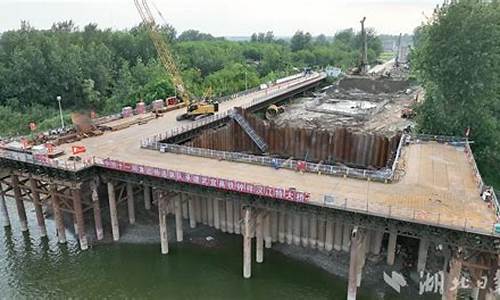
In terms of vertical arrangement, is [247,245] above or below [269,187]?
below

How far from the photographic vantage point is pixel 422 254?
115ft

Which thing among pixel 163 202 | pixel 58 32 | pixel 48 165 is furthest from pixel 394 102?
pixel 58 32

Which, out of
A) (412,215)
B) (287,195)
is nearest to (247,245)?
(287,195)

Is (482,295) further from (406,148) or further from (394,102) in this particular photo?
(394,102)

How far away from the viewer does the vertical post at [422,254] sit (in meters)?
34.9

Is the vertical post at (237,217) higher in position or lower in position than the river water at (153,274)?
higher

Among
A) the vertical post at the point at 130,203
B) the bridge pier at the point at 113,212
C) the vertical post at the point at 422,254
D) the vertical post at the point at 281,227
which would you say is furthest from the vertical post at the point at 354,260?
the vertical post at the point at 130,203

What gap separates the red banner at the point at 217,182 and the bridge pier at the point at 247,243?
246 cm

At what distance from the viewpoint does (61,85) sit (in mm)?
96938

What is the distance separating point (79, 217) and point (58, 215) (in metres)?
2.74

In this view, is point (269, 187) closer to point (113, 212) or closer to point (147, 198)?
point (113, 212)

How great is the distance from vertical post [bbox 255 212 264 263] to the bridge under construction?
0.11 m

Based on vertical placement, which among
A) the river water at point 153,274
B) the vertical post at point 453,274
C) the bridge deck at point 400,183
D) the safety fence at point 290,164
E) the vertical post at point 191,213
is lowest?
the river water at point 153,274

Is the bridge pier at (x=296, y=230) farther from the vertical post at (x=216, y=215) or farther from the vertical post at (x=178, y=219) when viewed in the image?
the vertical post at (x=178, y=219)
